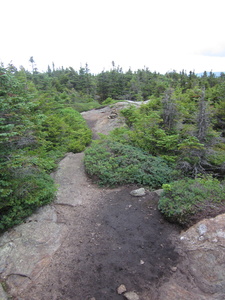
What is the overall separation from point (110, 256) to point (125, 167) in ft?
14.2

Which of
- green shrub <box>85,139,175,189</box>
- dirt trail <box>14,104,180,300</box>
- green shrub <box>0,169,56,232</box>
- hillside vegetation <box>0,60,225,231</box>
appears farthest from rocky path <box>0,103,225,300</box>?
green shrub <box>85,139,175,189</box>

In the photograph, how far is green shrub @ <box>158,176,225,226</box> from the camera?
5289 millimetres

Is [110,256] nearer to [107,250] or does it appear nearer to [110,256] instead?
[110,256]

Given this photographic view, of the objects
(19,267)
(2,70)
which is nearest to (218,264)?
(19,267)

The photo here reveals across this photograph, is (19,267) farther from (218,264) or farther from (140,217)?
(218,264)

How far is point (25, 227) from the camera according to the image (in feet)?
17.9

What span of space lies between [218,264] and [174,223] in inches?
66.8

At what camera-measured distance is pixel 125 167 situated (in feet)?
28.1

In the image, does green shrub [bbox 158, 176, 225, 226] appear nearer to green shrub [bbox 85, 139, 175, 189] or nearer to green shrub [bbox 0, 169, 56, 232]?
green shrub [bbox 85, 139, 175, 189]

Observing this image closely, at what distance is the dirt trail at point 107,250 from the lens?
398 cm

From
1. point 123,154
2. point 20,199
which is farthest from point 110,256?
point 123,154

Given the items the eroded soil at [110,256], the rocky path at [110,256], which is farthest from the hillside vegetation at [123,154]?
the eroded soil at [110,256]

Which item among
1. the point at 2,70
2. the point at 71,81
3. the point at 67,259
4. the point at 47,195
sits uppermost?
the point at 71,81

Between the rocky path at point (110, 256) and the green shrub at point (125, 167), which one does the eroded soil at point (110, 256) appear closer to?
the rocky path at point (110, 256)
